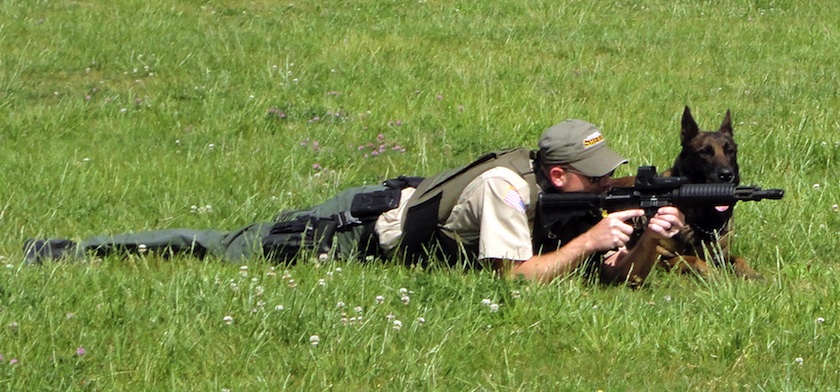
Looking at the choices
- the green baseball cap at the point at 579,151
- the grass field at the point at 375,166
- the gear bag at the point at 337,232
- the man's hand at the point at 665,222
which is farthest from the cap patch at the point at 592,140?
the gear bag at the point at 337,232

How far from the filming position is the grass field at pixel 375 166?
4848mm

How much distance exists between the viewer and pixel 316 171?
862 cm

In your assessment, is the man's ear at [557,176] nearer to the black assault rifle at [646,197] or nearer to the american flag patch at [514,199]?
the black assault rifle at [646,197]

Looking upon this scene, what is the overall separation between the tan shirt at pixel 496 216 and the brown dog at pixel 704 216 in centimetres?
84

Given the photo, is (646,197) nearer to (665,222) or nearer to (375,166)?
(665,222)

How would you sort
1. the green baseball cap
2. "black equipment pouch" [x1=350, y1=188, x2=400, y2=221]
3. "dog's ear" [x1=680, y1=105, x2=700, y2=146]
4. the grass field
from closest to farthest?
the grass field → the green baseball cap → "black equipment pouch" [x1=350, y1=188, x2=400, y2=221] → "dog's ear" [x1=680, y1=105, x2=700, y2=146]

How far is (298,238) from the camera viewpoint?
20.8ft

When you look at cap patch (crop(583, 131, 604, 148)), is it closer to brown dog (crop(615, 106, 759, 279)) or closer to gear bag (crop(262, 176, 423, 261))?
brown dog (crop(615, 106, 759, 279))

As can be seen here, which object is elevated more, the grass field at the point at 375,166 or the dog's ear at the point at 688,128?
the dog's ear at the point at 688,128

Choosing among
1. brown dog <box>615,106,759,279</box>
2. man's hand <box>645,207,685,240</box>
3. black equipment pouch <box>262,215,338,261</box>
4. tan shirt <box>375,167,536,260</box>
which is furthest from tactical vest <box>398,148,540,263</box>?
brown dog <box>615,106,759,279</box>

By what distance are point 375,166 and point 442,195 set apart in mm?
2824

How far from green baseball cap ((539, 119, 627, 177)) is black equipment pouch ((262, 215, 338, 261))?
1.27 metres

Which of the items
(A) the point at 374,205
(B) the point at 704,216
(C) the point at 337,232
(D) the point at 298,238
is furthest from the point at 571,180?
(D) the point at 298,238

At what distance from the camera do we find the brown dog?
21.2 ft
